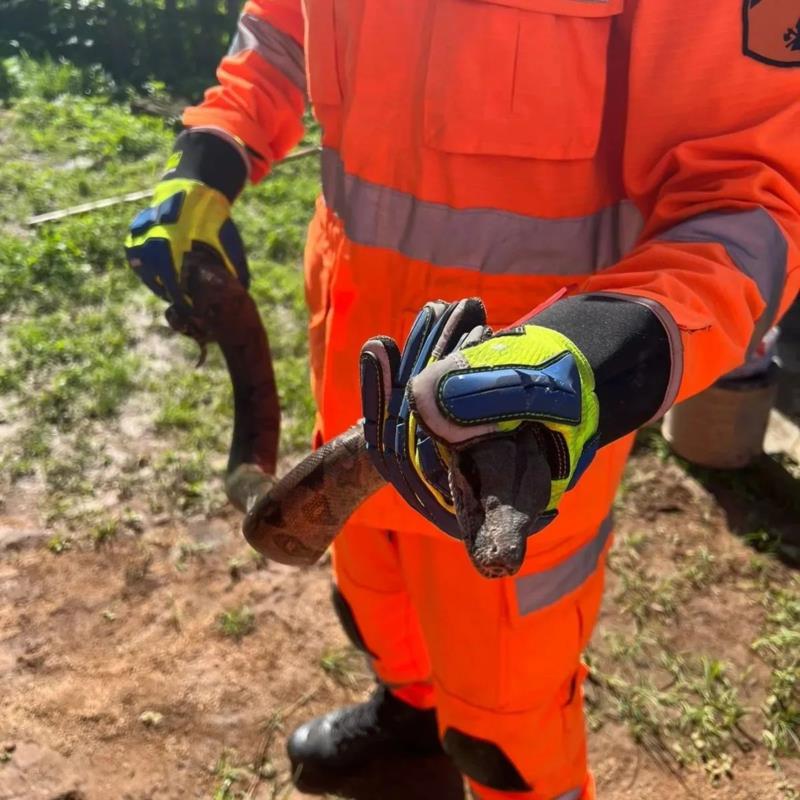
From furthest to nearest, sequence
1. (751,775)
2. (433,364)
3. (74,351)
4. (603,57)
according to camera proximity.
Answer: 1. (74,351)
2. (751,775)
3. (603,57)
4. (433,364)

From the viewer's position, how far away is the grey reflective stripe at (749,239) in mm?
1271

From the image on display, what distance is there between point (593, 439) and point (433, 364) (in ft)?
0.78

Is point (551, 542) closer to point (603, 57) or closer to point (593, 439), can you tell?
point (593, 439)

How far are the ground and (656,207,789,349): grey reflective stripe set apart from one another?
1884 mm

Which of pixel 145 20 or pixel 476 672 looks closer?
pixel 476 672

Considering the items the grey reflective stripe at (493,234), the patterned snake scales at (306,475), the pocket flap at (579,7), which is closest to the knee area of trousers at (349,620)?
the patterned snake scales at (306,475)

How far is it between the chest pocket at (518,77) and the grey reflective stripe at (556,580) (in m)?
0.82

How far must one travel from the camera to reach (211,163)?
2.21 meters

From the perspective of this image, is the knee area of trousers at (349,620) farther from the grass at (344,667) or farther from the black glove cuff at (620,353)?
the black glove cuff at (620,353)

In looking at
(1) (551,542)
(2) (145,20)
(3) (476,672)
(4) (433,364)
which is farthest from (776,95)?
(2) (145,20)

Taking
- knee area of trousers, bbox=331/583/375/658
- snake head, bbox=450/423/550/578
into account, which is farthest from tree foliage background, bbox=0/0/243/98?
snake head, bbox=450/423/550/578

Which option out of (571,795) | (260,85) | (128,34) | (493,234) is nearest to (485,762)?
(571,795)

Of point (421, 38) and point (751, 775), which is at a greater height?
point (421, 38)

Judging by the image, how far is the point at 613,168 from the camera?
1593 mm
